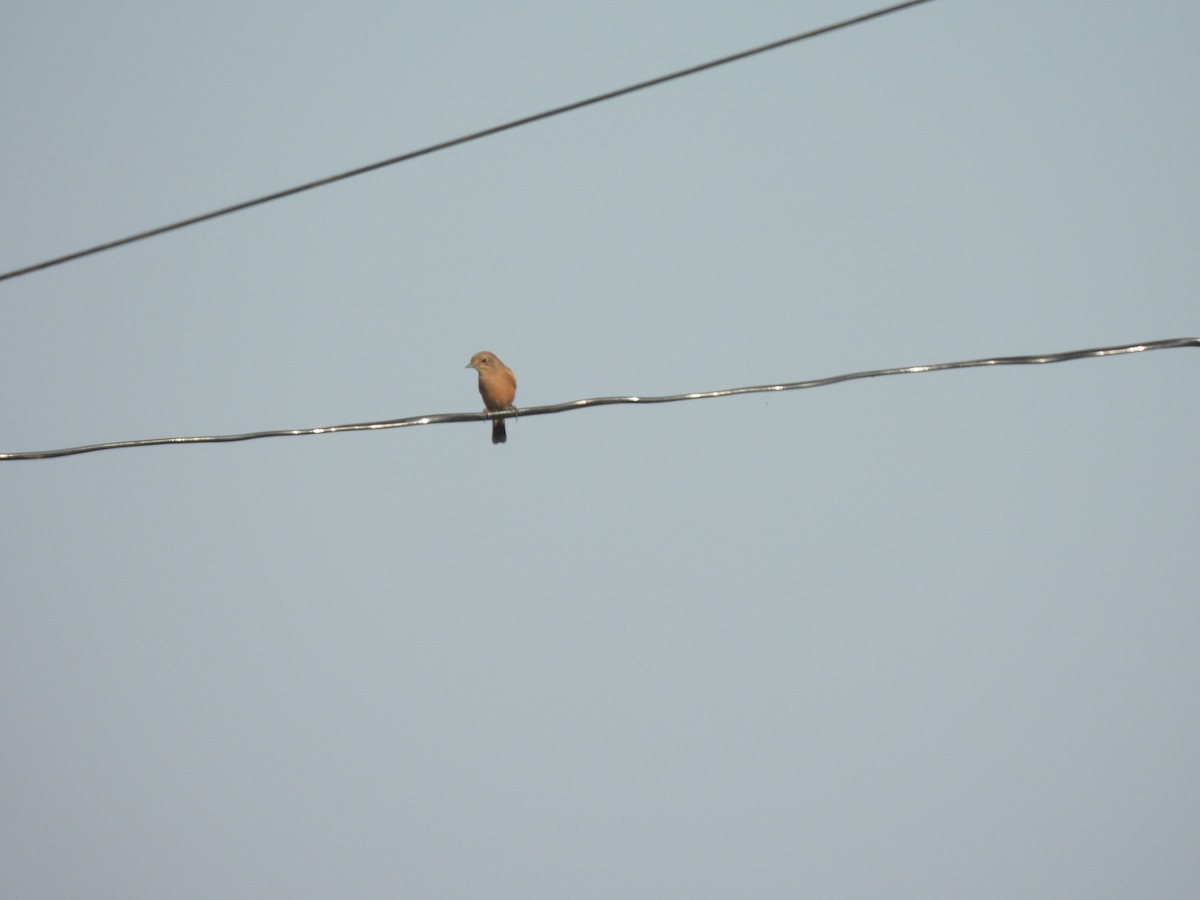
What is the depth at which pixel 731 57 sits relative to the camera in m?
7.29

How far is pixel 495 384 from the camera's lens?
1205 cm

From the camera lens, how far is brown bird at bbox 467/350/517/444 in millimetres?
12078

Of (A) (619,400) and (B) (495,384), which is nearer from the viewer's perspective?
(A) (619,400)

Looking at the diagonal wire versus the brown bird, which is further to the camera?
the brown bird

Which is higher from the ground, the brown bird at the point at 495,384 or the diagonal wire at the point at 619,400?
the brown bird at the point at 495,384

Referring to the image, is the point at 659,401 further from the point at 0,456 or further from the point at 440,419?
the point at 0,456

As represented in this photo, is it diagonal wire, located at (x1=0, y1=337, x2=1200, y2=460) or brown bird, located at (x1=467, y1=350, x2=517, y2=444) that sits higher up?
brown bird, located at (x1=467, y1=350, x2=517, y2=444)

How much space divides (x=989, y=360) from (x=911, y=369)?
35cm

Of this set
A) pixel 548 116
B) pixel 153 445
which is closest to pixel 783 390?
pixel 548 116

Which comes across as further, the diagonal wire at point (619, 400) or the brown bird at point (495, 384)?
the brown bird at point (495, 384)

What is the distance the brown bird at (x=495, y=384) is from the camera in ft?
39.6

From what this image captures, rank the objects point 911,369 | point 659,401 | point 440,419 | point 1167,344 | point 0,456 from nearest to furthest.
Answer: point 1167,344 < point 911,369 < point 659,401 < point 440,419 < point 0,456

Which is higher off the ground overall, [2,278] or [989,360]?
[2,278]

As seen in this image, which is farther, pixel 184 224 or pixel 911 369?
pixel 184 224
